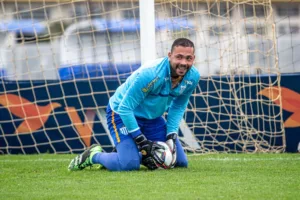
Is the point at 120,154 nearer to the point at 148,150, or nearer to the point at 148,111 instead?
the point at 148,150

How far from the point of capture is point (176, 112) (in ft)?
24.9

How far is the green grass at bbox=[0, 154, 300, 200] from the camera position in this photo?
5.58 meters

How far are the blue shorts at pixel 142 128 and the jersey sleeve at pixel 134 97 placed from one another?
26cm

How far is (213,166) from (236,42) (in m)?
2.82

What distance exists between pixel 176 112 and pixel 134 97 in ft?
2.26

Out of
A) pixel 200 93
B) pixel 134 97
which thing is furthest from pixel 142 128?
pixel 200 93

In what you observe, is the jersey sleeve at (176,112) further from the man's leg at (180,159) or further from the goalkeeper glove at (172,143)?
the man's leg at (180,159)

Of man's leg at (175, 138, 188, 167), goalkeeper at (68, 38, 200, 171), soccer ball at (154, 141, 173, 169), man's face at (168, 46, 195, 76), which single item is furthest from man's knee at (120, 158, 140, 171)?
man's face at (168, 46, 195, 76)

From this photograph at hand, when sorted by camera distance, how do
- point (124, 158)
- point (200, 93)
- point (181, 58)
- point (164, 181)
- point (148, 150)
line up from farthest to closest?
1. point (200, 93)
2. point (124, 158)
3. point (148, 150)
4. point (181, 58)
5. point (164, 181)

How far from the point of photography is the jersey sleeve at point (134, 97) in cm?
696

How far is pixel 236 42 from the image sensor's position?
33.2 feet

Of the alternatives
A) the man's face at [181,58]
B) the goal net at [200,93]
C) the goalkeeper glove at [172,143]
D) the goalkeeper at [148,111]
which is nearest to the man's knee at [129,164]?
the goalkeeper at [148,111]

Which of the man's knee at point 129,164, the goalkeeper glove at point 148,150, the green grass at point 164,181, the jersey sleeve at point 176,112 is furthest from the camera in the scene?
the jersey sleeve at point 176,112

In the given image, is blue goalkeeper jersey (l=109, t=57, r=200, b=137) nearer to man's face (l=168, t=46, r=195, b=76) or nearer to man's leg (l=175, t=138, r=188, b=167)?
man's face (l=168, t=46, r=195, b=76)
